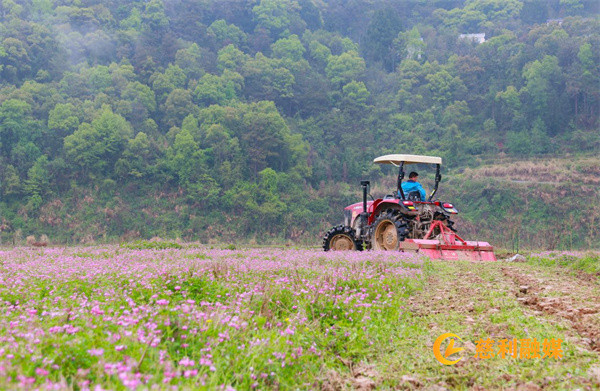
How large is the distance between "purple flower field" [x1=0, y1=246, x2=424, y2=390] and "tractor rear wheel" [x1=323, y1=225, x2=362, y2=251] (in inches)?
394

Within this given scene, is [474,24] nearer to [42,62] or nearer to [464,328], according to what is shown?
[42,62]

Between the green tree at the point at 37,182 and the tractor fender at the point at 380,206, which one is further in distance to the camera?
the green tree at the point at 37,182

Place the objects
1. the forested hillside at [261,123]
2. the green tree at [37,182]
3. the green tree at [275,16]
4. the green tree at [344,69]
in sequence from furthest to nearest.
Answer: the green tree at [275,16] < the green tree at [344,69] < the forested hillside at [261,123] < the green tree at [37,182]

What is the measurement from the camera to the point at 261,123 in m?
60.3

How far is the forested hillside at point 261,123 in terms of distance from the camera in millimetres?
51875

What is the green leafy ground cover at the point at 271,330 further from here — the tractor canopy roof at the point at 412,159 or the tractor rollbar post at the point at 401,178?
the tractor rollbar post at the point at 401,178

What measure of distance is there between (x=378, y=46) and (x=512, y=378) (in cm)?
9341

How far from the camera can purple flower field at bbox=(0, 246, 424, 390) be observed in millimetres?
3357

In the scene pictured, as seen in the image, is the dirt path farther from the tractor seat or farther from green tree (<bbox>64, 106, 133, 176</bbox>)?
green tree (<bbox>64, 106, 133, 176</bbox>)

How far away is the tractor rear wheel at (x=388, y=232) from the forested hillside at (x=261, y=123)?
24.2 metres

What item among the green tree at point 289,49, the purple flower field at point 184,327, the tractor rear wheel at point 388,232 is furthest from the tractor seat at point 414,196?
the green tree at point 289,49

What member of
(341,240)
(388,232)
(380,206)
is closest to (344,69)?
(341,240)

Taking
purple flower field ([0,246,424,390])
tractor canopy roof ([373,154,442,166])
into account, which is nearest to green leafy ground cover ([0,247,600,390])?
purple flower field ([0,246,424,390])

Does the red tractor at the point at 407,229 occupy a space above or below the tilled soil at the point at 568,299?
above
